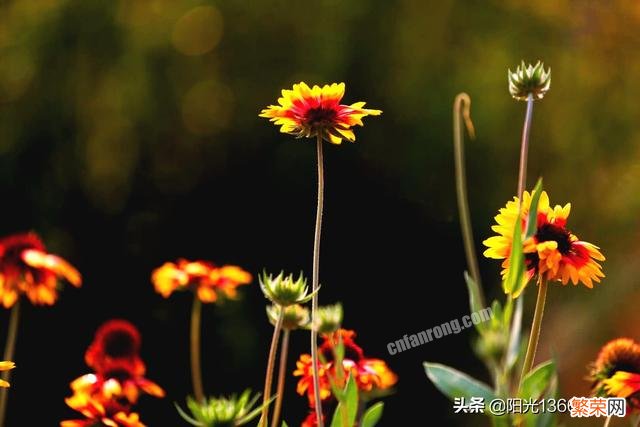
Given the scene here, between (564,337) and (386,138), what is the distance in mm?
638

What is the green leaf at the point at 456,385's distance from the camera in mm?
570

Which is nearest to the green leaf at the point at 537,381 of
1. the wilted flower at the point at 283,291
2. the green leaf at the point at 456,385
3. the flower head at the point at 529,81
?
the green leaf at the point at 456,385

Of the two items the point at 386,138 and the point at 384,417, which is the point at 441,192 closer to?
the point at 386,138

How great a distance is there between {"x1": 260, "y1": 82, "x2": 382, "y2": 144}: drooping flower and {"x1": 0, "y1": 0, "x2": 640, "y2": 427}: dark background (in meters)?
1.04

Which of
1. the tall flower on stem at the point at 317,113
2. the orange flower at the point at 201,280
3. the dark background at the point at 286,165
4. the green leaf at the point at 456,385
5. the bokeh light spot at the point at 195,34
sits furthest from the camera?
the bokeh light spot at the point at 195,34

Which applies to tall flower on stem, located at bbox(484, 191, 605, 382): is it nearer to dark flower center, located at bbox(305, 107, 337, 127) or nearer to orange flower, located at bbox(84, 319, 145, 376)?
dark flower center, located at bbox(305, 107, 337, 127)

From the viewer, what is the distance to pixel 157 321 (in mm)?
1808

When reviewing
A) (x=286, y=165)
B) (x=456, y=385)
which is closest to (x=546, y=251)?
(x=456, y=385)

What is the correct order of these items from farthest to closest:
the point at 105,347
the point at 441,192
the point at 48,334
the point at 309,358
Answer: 1. the point at 441,192
2. the point at 48,334
3. the point at 105,347
4. the point at 309,358

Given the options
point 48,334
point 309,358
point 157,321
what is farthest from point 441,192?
point 309,358

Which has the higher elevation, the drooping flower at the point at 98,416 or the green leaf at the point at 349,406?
the drooping flower at the point at 98,416

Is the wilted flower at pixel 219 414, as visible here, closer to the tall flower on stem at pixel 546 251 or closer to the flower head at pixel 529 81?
Answer: the tall flower on stem at pixel 546 251

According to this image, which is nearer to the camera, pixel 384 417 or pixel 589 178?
pixel 384 417

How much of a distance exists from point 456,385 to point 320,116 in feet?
0.80
